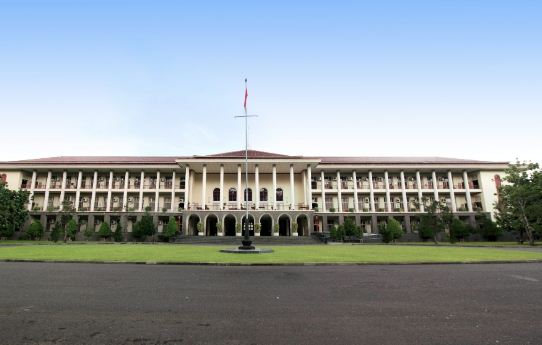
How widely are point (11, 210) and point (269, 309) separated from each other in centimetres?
4551

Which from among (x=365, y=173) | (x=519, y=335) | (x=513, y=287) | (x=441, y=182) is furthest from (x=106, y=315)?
(x=441, y=182)

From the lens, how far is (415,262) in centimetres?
1295

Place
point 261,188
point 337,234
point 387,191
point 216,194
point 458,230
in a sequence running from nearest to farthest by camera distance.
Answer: point 337,234 < point 458,230 < point 387,191 < point 216,194 < point 261,188

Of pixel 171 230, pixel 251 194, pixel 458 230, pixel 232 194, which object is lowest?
pixel 458 230

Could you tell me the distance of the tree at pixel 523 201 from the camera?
105 feet

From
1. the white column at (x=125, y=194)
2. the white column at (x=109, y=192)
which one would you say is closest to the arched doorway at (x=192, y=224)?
the white column at (x=125, y=194)

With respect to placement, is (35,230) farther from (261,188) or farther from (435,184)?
(435,184)

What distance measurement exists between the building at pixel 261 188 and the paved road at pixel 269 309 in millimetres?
33048

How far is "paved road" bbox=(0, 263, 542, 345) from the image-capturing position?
406 centimetres

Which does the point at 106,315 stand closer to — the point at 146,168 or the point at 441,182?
the point at 146,168

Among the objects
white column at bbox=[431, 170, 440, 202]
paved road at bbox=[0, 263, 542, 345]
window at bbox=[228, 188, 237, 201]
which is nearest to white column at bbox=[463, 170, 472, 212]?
white column at bbox=[431, 170, 440, 202]

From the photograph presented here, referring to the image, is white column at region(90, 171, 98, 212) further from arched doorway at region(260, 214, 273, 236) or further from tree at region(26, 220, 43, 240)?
arched doorway at region(260, 214, 273, 236)

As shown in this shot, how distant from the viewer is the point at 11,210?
37.5 m

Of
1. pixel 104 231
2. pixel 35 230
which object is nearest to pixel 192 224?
pixel 104 231
